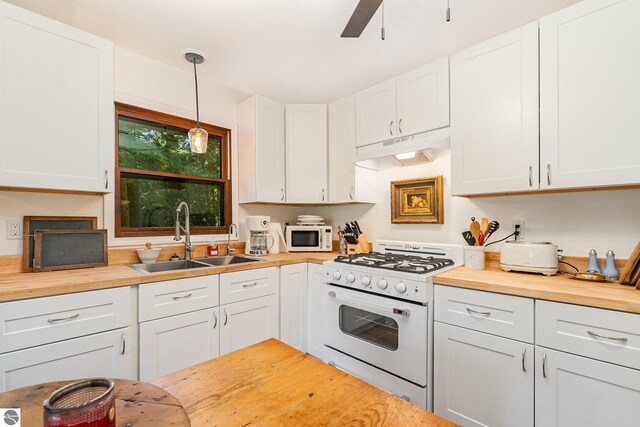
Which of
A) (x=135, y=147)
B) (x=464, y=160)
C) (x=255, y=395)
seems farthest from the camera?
(x=135, y=147)

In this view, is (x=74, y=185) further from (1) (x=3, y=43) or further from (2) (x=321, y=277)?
(2) (x=321, y=277)

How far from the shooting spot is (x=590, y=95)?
1530mm

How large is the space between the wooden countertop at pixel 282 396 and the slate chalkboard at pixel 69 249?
5.05 ft

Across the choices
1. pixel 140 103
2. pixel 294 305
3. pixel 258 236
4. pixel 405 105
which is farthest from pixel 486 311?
pixel 140 103

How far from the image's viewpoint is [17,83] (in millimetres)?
1546

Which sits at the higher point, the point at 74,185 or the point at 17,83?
the point at 17,83

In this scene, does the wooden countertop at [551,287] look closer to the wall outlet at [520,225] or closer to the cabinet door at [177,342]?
the wall outlet at [520,225]

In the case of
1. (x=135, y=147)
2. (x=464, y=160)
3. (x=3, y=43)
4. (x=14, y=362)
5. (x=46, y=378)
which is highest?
(x=3, y=43)

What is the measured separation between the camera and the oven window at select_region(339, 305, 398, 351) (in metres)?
1.95

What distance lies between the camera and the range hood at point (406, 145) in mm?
2067

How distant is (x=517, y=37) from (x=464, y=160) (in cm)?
75

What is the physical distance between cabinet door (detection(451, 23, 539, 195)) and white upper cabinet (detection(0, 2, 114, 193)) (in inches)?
88.9

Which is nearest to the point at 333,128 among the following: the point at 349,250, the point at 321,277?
the point at 349,250

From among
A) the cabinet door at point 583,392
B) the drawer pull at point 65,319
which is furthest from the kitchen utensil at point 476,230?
the drawer pull at point 65,319
